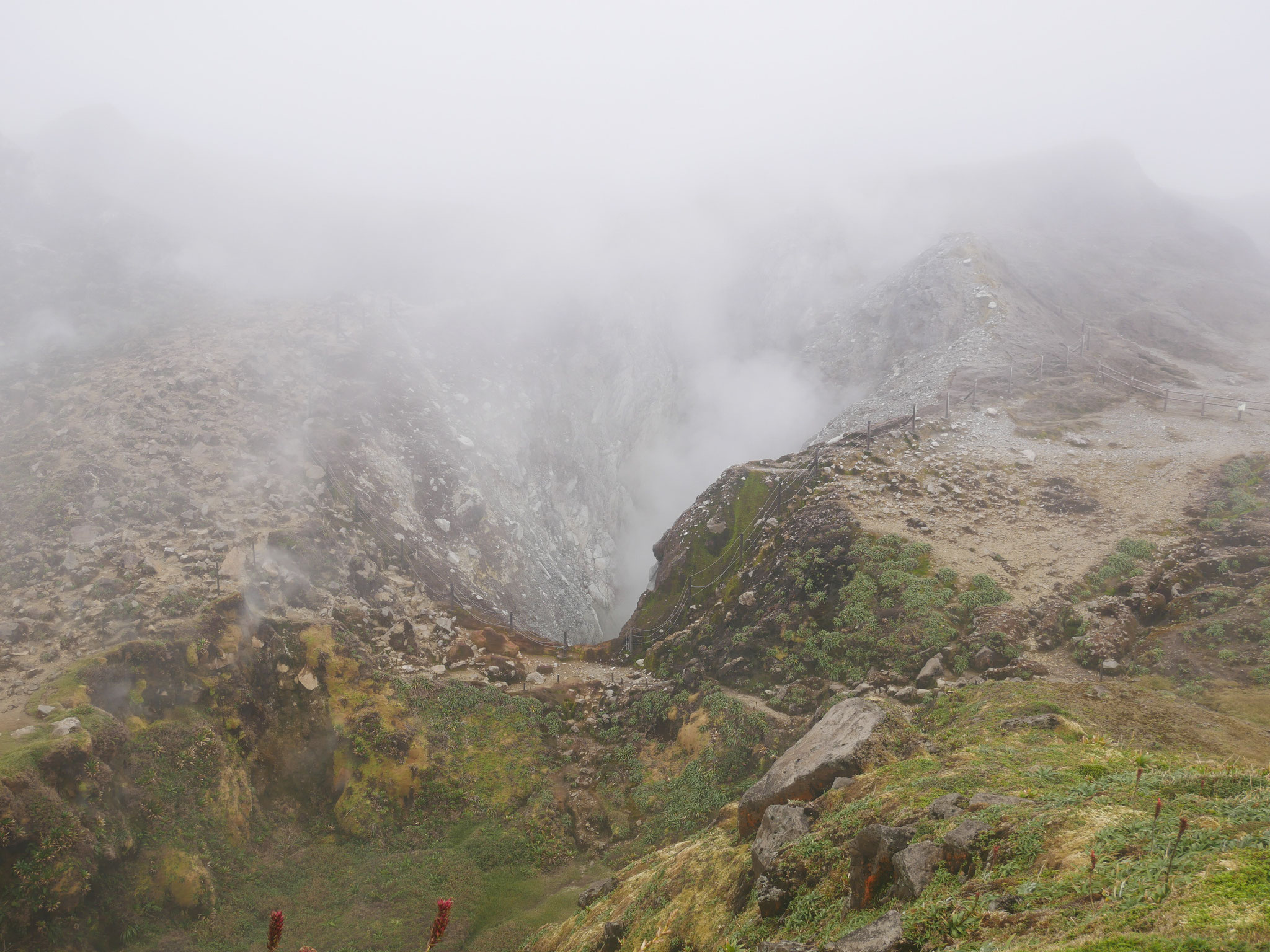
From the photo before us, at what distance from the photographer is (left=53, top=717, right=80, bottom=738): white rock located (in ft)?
49.6

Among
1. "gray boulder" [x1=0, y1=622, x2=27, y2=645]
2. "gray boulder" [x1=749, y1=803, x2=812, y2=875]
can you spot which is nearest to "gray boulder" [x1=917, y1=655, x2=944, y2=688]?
"gray boulder" [x1=749, y1=803, x2=812, y2=875]

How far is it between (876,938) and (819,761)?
18.3ft

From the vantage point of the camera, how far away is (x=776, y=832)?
9.94 metres

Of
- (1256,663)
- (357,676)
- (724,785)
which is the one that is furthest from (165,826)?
(1256,663)

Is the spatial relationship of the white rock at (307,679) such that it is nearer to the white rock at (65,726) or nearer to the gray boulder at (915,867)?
the white rock at (65,726)

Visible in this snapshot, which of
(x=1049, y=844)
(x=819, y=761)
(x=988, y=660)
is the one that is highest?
(x=1049, y=844)

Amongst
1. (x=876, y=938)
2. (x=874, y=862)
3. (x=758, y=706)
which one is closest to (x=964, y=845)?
(x=874, y=862)

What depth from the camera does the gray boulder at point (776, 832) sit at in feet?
30.6

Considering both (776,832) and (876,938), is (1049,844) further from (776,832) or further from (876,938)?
(776,832)

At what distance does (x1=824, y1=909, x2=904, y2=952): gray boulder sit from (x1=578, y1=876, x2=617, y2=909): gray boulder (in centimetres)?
966

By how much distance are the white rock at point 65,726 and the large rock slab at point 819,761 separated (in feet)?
53.8

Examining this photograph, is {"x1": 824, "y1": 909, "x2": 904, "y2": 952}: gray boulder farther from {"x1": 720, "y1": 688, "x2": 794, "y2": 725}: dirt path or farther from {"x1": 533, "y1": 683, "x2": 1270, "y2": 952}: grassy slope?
{"x1": 720, "y1": 688, "x2": 794, "y2": 725}: dirt path

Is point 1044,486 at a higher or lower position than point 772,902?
lower

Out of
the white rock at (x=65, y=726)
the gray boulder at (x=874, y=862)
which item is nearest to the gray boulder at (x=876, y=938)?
the gray boulder at (x=874, y=862)
